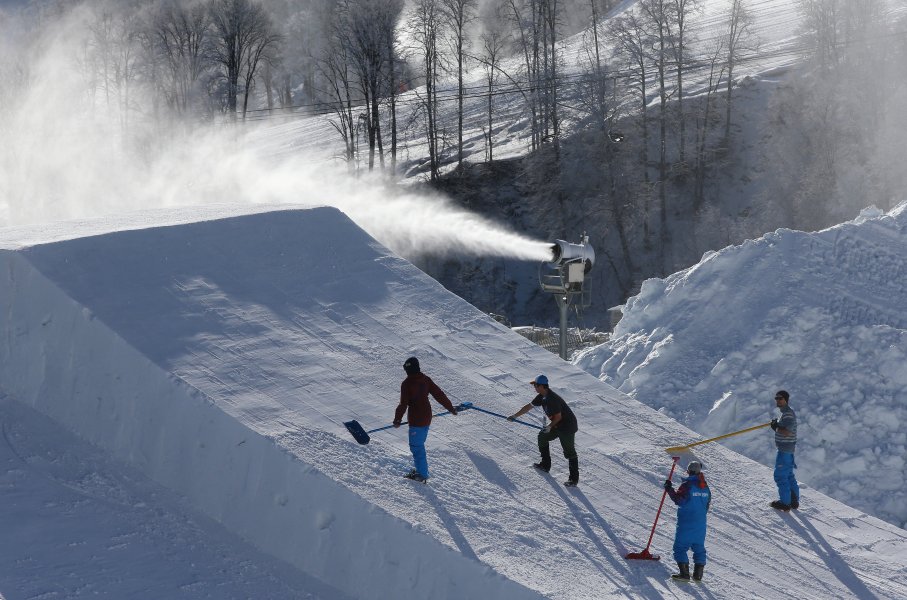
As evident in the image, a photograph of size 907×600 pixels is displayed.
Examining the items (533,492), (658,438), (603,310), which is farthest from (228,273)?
(603,310)

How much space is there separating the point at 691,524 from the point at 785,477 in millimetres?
2798

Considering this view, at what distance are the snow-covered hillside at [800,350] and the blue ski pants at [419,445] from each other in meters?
6.69

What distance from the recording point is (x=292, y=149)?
4528 cm

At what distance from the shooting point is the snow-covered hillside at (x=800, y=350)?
541 inches

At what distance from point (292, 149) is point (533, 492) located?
37.6 meters

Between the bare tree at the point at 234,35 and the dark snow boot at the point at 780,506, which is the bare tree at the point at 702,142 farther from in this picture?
the dark snow boot at the point at 780,506

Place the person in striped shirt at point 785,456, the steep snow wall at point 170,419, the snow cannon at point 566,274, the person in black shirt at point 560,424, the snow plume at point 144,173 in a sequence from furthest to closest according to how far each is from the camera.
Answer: the snow plume at point 144,173, the snow cannon at point 566,274, the person in striped shirt at point 785,456, the person in black shirt at point 560,424, the steep snow wall at point 170,419

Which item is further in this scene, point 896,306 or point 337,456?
point 896,306

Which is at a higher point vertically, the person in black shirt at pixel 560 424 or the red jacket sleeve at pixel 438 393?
the red jacket sleeve at pixel 438 393

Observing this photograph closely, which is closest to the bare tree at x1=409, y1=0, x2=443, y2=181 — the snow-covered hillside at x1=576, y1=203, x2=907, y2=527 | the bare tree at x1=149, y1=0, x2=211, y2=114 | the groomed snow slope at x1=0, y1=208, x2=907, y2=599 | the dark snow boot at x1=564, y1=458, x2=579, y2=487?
the bare tree at x1=149, y1=0, x2=211, y2=114

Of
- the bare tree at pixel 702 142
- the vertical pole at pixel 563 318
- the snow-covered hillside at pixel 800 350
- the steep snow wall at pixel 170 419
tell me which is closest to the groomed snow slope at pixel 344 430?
the steep snow wall at pixel 170 419

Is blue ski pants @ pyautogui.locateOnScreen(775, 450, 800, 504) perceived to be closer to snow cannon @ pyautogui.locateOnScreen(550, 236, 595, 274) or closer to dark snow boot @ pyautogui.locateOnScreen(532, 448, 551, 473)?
dark snow boot @ pyautogui.locateOnScreen(532, 448, 551, 473)

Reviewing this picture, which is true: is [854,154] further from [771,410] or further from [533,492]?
[533,492]

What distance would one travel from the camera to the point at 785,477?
10906 mm
